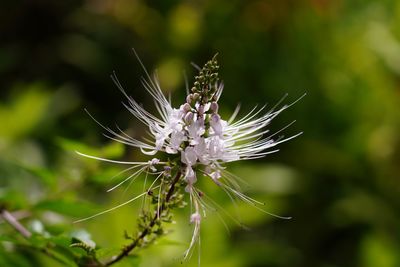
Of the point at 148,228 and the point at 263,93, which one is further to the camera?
the point at 263,93

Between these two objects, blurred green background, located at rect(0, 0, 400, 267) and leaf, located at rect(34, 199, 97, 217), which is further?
blurred green background, located at rect(0, 0, 400, 267)

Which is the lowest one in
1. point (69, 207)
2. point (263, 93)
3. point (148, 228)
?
point (148, 228)

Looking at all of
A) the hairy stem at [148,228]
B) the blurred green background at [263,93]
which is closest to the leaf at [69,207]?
the hairy stem at [148,228]

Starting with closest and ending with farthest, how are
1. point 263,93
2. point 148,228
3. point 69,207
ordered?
1. point 148,228
2. point 69,207
3. point 263,93

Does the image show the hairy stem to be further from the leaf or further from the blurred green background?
the blurred green background

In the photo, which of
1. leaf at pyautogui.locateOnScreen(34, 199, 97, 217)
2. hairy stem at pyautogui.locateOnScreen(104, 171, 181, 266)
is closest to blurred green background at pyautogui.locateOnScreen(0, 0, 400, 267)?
leaf at pyautogui.locateOnScreen(34, 199, 97, 217)

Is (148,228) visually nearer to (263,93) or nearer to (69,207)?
(69,207)

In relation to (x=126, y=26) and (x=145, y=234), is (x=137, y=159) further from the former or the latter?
(x=145, y=234)

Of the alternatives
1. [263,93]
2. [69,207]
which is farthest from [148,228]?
[263,93]
